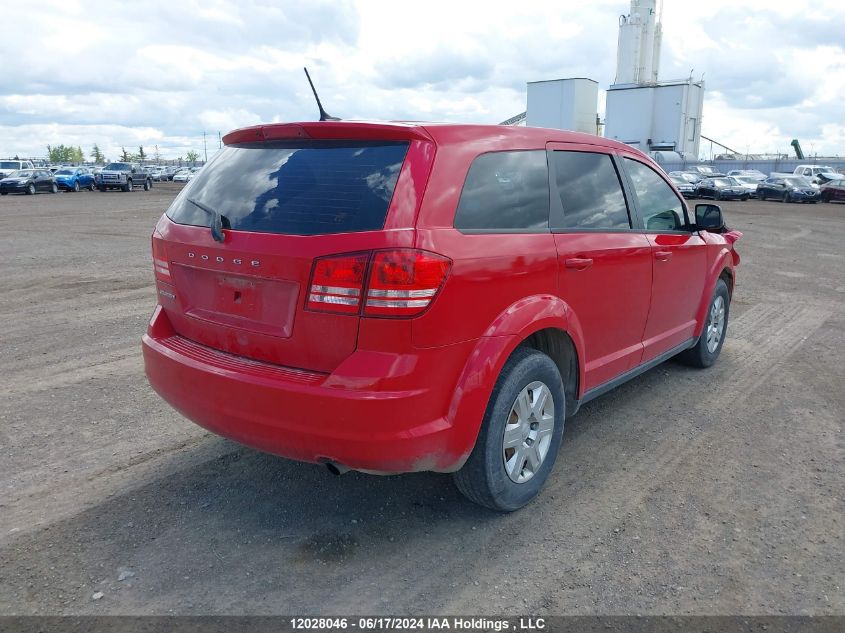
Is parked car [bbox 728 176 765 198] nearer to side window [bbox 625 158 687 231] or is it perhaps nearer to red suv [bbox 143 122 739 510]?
side window [bbox 625 158 687 231]

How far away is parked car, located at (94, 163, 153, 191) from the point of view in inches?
1744

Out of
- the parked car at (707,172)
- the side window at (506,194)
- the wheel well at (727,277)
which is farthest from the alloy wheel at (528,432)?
the parked car at (707,172)

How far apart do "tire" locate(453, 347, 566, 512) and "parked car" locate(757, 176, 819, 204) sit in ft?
130

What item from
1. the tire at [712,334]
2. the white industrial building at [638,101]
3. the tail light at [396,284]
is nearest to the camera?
the tail light at [396,284]

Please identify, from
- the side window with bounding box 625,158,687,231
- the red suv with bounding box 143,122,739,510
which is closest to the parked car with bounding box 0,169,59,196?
the red suv with bounding box 143,122,739,510

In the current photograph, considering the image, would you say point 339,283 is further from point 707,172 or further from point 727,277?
point 707,172

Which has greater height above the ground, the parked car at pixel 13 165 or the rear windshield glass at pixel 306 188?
the rear windshield glass at pixel 306 188

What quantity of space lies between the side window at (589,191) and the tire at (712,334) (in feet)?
5.98

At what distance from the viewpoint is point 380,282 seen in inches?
110

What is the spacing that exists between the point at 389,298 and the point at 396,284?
0.06m

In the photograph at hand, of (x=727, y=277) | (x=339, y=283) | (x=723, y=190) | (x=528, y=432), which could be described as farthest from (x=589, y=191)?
(x=723, y=190)

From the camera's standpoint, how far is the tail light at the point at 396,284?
Answer: 9.18 feet

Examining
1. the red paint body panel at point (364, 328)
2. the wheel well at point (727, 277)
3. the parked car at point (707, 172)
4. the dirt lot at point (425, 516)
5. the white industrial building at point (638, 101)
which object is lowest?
the parked car at point (707, 172)

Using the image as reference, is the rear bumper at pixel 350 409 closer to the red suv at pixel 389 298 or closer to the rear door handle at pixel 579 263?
the red suv at pixel 389 298
